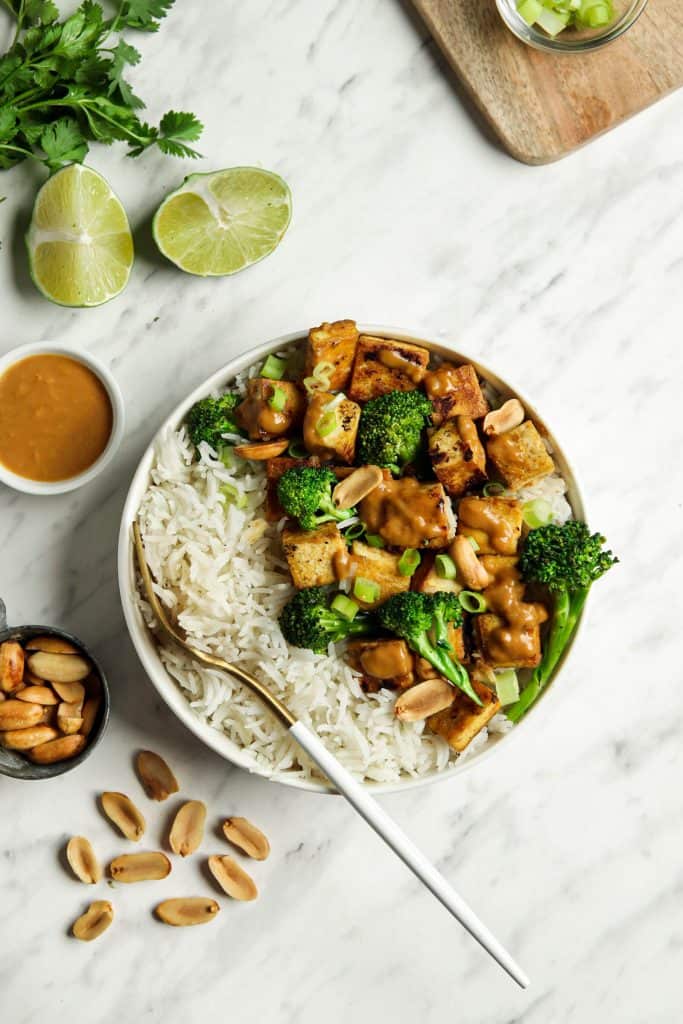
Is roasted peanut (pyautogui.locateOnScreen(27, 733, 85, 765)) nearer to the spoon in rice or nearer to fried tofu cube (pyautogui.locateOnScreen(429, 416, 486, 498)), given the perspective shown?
the spoon in rice

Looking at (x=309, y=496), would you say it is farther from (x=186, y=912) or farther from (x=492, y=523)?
(x=186, y=912)

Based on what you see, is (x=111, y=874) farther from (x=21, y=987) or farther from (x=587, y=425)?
(x=587, y=425)

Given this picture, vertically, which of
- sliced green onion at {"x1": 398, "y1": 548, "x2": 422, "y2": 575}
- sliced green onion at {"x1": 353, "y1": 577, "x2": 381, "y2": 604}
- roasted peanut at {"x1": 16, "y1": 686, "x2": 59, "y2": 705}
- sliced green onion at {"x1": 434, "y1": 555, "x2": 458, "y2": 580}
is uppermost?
sliced green onion at {"x1": 434, "y1": 555, "x2": 458, "y2": 580}

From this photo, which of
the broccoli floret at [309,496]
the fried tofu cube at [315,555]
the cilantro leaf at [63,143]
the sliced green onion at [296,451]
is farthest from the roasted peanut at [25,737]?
the cilantro leaf at [63,143]

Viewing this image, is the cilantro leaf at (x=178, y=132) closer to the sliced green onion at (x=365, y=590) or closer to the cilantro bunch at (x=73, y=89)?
the cilantro bunch at (x=73, y=89)

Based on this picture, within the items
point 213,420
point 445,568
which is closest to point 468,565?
point 445,568

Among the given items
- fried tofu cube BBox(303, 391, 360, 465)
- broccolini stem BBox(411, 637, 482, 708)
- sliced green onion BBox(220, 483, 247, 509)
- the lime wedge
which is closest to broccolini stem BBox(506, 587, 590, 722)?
broccolini stem BBox(411, 637, 482, 708)
